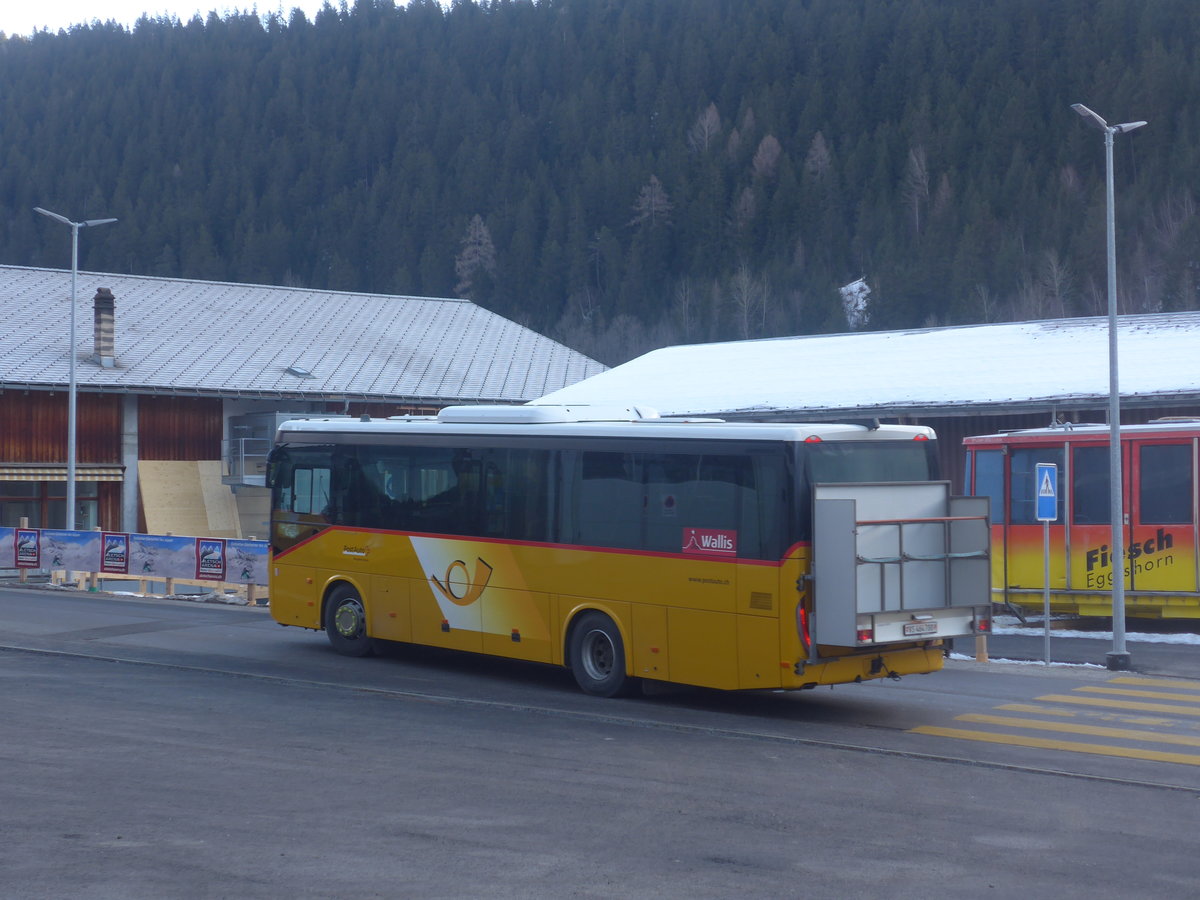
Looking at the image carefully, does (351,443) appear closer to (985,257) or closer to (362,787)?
(362,787)

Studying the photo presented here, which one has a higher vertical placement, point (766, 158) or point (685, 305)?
point (766, 158)

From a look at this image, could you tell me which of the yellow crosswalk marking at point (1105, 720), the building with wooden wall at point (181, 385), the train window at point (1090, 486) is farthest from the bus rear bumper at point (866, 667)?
the building with wooden wall at point (181, 385)

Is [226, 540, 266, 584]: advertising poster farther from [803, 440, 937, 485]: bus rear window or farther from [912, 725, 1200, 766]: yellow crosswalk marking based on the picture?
[912, 725, 1200, 766]: yellow crosswalk marking

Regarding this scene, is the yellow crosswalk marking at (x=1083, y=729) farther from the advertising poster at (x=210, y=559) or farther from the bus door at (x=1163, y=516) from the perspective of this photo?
the advertising poster at (x=210, y=559)

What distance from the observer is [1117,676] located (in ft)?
58.4

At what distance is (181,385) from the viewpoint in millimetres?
47062

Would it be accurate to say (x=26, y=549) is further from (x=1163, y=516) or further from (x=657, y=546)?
(x=1163, y=516)

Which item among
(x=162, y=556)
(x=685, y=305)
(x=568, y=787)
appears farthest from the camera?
(x=685, y=305)

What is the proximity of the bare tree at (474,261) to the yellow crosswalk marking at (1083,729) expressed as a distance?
119088mm

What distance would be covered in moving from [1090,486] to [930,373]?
13576 mm

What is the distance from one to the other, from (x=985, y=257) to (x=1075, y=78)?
2343 cm

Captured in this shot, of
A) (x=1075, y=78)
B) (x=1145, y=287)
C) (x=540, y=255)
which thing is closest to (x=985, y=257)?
(x=1145, y=287)

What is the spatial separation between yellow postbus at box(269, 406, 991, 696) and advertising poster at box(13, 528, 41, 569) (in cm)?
1664

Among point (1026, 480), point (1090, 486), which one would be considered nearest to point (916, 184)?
point (1026, 480)
